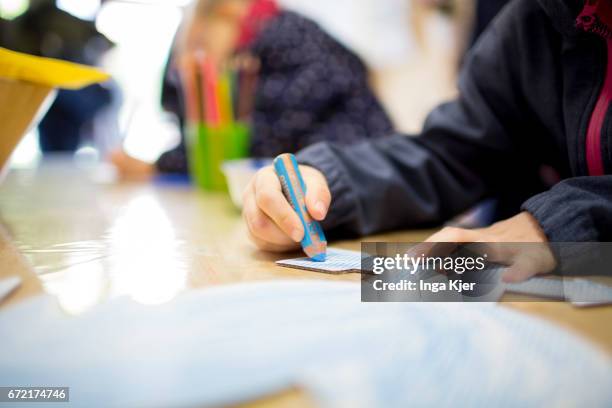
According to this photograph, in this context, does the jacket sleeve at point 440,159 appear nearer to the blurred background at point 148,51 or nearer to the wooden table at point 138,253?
the wooden table at point 138,253

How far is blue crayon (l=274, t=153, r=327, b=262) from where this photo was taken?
0.36 meters

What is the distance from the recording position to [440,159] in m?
0.54

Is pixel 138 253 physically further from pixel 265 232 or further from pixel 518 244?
pixel 518 244

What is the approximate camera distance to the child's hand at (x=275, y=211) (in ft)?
1.19

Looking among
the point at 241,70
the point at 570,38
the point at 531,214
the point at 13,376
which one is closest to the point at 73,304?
the point at 13,376

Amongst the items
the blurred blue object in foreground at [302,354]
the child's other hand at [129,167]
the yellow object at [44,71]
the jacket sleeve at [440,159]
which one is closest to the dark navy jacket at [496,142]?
the jacket sleeve at [440,159]

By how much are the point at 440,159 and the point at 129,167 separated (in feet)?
2.58

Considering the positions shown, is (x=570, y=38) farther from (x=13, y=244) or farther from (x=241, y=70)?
(x=241, y=70)

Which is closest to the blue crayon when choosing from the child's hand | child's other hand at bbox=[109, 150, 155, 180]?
the child's hand

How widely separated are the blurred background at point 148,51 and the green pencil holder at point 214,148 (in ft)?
0.89

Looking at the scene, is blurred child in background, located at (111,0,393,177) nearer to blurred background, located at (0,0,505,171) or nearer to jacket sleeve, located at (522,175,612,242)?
blurred background, located at (0,0,505,171)

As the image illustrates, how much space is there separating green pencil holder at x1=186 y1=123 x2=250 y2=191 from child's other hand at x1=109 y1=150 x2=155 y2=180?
241 millimetres

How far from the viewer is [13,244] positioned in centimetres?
42

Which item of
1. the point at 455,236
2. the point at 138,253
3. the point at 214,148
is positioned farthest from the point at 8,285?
the point at 214,148
